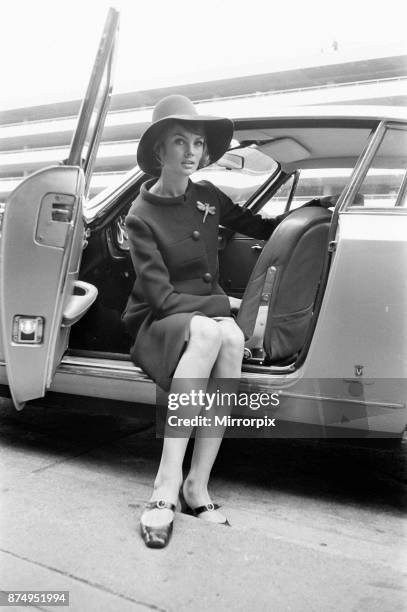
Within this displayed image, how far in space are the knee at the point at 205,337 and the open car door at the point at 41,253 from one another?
25.6 inches

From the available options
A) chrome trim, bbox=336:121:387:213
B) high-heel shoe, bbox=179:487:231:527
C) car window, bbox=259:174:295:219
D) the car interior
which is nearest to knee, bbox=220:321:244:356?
the car interior

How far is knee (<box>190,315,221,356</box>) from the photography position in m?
2.11

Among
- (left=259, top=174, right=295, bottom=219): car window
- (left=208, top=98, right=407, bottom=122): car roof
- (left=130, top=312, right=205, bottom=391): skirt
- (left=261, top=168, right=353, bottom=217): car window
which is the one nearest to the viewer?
→ (left=130, top=312, right=205, bottom=391): skirt

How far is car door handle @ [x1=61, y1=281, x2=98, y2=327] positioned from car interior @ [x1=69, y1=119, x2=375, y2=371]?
223mm

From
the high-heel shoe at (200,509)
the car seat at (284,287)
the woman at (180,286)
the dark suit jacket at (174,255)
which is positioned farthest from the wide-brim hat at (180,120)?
the high-heel shoe at (200,509)

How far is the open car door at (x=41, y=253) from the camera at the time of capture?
7.86 feet

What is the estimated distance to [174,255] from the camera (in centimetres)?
230

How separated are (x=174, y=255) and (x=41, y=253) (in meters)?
0.56

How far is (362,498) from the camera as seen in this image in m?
2.41

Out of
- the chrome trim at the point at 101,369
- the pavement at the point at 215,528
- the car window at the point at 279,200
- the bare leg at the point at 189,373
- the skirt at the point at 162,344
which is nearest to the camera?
the pavement at the point at 215,528

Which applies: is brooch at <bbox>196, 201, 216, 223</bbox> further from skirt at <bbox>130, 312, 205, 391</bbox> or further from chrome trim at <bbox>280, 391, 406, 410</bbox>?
chrome trim at <bbox>280, 391, 406, 410</bbox>

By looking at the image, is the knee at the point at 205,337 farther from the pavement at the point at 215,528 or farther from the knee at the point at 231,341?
the pavement at the point at 215,528

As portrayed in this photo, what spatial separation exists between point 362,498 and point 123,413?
1068 mm

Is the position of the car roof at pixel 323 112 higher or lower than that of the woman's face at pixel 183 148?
higher
